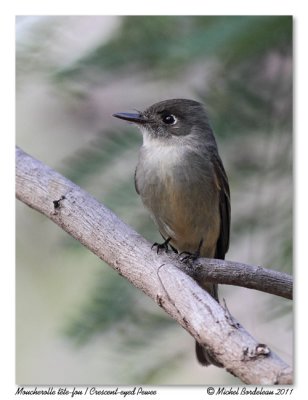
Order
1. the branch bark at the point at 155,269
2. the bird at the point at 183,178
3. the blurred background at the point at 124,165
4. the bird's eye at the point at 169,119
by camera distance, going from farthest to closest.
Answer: the bird's eye at the point at 169,119 < the bird at the point at 183,178 < the blurred background at the point at 124,165 < the branch bark at the point at 155,269

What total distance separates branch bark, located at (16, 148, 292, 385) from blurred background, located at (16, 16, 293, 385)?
118mm

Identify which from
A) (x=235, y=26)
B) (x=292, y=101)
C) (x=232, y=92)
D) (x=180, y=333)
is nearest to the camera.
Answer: (x=235, y=26)

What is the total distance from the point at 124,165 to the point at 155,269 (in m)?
0.53

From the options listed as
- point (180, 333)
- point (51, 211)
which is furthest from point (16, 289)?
point (180, 333)

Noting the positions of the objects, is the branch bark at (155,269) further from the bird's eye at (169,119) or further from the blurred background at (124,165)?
the bird's eye at (169,119)

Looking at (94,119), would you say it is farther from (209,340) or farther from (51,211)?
(209,340)

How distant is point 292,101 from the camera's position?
2826mm

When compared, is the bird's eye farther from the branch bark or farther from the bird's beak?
the branch bark

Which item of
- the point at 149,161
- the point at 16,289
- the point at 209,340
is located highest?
the point at 149,161

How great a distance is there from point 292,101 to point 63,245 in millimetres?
1210

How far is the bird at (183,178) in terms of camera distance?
285 centimetres

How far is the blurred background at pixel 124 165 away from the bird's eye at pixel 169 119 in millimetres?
138

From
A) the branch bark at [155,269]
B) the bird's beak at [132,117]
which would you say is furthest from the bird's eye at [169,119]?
the branch bark at [155,269]

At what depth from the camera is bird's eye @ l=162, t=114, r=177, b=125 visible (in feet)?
9.91
